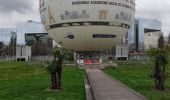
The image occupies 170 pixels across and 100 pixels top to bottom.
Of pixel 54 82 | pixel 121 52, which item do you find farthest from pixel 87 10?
pixel 121 52

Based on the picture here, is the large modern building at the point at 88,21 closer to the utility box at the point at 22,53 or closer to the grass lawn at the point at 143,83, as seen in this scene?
the grass lawn at the point at 143,83

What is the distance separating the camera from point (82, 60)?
68438 mm

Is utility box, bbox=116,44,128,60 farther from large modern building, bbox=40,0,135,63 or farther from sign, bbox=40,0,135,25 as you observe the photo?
sign, bbox=40,0,135,25

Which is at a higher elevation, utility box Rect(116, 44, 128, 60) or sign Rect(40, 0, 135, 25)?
sign Rect(40, 0, 135, 25)

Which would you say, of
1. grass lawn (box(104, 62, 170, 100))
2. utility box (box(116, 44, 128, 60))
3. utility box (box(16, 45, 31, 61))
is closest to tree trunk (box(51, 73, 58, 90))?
grass lawn (box(104, 62, 170, 100))

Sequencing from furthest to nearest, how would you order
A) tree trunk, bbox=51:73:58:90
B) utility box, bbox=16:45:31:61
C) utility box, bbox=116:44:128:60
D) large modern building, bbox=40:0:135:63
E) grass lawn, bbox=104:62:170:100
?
utility box, bbox=16:45:31:61 < utility box, bbox=116:44:128:60 < large modern building, bbox=40:0:135:63 < tree trunk, bbox=51:73:58:90 < grass lawn, bbox=104:62:170:100

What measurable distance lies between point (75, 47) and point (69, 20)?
679 centimetres

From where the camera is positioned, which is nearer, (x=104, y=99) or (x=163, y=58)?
(x=104, y=99)

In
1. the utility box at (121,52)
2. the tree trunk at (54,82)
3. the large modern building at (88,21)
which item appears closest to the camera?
the tree trunk at (54,82)

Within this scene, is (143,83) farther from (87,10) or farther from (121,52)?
(121,52)

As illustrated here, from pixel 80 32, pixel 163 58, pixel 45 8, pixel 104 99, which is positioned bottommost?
pixel 104 99

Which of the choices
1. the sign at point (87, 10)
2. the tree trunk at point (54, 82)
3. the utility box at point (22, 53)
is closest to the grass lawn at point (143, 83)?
the tree trunk at point (54, 82)

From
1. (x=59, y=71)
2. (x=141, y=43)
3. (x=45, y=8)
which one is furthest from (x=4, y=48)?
(x=59, y=71)

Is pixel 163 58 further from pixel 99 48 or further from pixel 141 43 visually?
pixel 141 43
